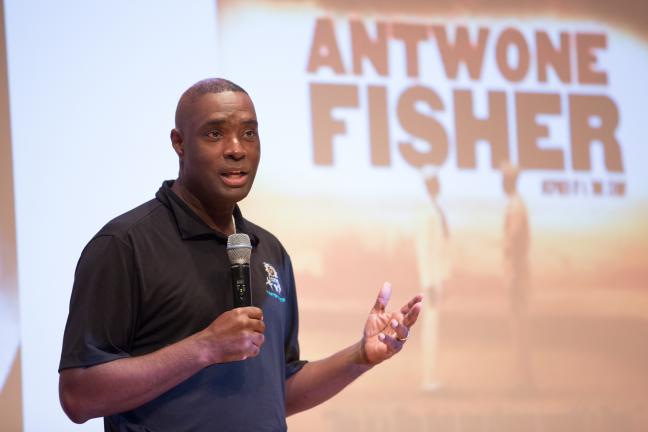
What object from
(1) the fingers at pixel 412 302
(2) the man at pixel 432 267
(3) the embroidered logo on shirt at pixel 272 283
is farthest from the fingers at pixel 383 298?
(2) the man at pixel 432 267

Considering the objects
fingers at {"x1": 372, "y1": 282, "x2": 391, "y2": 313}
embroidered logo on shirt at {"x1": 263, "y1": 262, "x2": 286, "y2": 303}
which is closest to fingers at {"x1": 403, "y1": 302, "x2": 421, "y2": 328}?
fingers at {"x1": 372, "y1": 282, "x2": 391, "y2": 313}

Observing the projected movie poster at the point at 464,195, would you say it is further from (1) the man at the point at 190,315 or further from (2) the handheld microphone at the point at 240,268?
(2) the handheld microphone at the point at 240,268

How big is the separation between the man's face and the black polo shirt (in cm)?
9

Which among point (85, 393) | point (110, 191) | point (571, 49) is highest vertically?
point (571, 49)

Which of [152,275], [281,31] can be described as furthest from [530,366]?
[152,275]

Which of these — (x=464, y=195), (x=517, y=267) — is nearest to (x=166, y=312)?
(x=464, y=195)

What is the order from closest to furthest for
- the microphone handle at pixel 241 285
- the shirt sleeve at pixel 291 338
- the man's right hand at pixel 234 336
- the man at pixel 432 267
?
the man's right hand at pixel 234 336 < the microphone handle at pixel 241 285 < the shirt sleeve at pixel 291 338 < the man at pixel 432 267

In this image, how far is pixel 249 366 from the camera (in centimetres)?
219

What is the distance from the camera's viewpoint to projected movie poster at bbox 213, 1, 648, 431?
3.91 meters

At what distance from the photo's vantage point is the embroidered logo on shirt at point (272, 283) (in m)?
2.36

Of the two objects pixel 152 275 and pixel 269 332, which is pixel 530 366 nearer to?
pixel 269 332

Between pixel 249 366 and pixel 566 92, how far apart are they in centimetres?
279

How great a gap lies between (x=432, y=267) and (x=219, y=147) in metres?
2.04

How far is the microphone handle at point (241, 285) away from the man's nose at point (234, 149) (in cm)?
31
